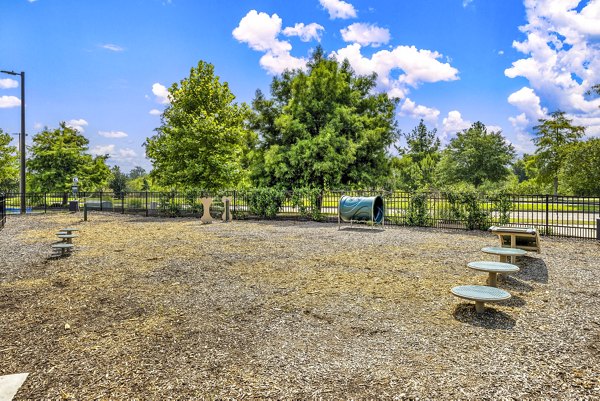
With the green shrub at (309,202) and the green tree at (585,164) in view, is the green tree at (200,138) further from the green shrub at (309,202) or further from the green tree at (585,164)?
the green tree at (585,164)

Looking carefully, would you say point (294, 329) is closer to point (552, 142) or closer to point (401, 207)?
point (401, 207)

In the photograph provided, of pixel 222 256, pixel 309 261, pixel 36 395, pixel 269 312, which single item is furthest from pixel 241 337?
pixel 222 256

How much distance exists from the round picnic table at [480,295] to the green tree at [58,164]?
41.9 metres

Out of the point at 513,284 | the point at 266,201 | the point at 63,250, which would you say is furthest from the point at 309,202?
the point at 513,284

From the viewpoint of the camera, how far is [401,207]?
16.6 meters

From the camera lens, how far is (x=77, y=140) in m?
44.3

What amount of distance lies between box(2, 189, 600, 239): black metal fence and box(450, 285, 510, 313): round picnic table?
6.69 metres

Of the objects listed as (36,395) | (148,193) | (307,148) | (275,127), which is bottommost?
(36,395)

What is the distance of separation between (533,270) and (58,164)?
43.6m

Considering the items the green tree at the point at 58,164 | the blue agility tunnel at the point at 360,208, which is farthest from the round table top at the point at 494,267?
the green tree at the point at 58,164

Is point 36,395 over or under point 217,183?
under

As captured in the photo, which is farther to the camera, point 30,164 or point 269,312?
point 30,164

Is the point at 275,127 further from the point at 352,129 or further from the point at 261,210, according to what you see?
the point at 261,210

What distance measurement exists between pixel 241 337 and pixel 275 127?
23399 millimetres
